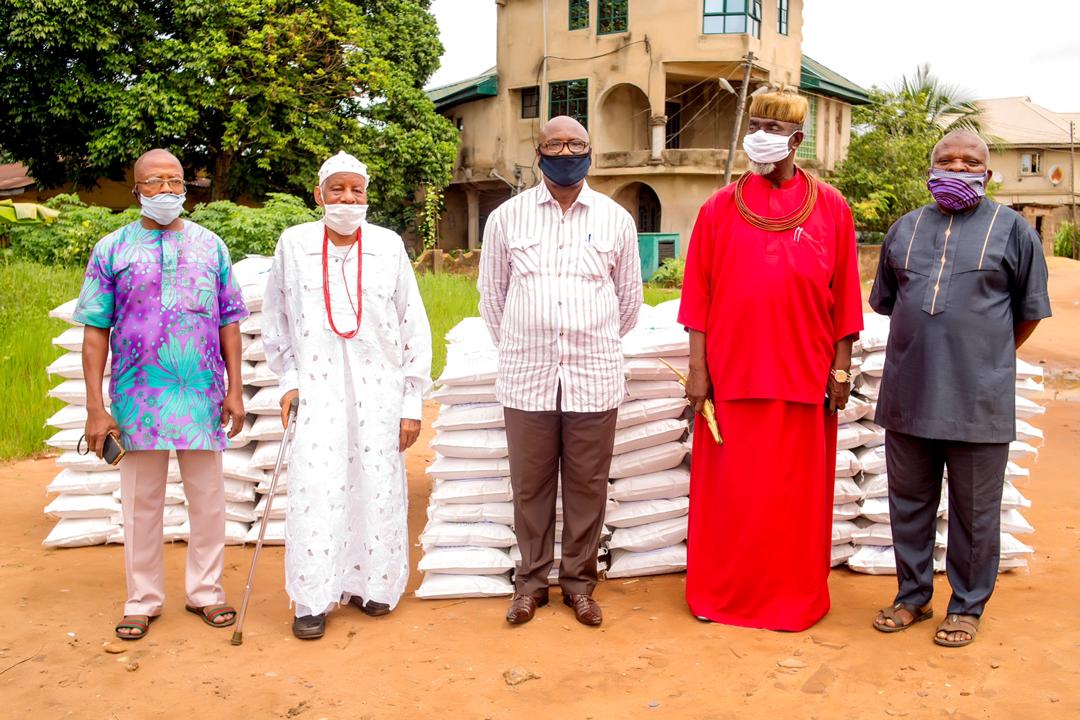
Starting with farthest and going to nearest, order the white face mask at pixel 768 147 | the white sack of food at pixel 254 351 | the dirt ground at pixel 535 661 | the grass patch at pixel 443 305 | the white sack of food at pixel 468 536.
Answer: the grass patch at pixel 443 305 → the white sack of food at pixel 254 351 → the white sack of food at pixel 468 536 → the white face mask at pixel 768 147 → the dirt ground at pixel 535 661

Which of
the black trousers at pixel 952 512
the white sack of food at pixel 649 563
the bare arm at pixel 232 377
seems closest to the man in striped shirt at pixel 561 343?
the white sack of food at pixel 649 563

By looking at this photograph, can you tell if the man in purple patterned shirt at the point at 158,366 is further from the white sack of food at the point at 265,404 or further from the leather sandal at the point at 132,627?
the white sack of food at the point at 265,404

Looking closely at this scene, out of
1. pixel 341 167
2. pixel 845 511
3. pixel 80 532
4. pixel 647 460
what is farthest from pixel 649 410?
pixel 80 532

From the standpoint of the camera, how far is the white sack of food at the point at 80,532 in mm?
5348

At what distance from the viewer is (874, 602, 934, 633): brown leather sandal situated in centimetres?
410

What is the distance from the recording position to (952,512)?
4070 mm

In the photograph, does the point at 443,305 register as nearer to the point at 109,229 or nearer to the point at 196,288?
the point at 109,229

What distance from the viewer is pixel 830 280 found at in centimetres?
409

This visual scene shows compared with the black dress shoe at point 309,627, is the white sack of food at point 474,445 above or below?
above

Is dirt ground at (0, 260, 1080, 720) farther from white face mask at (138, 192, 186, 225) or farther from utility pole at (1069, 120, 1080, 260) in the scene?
utility pole at (1069, 120, 1080, 260)

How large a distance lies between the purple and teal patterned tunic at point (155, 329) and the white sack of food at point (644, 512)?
1953 millimetres

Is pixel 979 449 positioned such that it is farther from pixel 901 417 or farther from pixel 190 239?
pixel 190 239

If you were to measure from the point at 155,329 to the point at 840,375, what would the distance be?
290 centimetres

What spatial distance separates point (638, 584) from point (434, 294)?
9309mm
